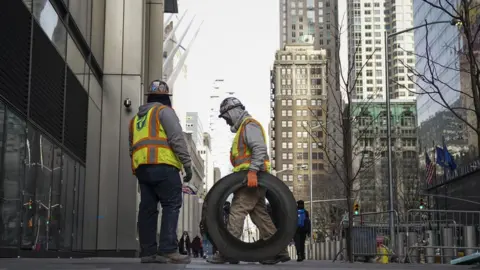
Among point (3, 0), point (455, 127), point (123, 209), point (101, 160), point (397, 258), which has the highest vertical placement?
point (455, 127)

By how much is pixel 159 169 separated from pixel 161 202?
15.6 inches

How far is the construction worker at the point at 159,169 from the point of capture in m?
8.84

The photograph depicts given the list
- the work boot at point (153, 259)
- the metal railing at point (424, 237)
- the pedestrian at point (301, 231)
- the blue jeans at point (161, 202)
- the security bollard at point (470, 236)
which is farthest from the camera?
the pedestrian at point (301, 231)

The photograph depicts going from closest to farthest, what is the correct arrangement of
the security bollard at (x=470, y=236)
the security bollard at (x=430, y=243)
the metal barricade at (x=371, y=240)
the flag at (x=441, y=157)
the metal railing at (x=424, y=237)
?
the security bollard at (x=470, y=236), the metal railing at (x=424, y=237), the security bollard at (x=430, y=243), the metal barricade at (x=371, y=240), the flag at (x=441, y=157)

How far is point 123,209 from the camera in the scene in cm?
2206

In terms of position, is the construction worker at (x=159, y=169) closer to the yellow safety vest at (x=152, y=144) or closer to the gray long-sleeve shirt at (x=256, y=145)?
the yellow safety vest at (x=152, y=144)

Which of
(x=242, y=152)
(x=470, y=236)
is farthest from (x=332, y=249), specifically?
(x=242, y=152)

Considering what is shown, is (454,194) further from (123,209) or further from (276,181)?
(276,181)

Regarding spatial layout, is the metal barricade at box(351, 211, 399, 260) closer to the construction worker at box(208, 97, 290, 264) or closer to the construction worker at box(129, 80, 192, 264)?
the construction worker at box(208, 97, 290, 264)

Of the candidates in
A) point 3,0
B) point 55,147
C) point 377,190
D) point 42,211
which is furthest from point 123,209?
point 377,190

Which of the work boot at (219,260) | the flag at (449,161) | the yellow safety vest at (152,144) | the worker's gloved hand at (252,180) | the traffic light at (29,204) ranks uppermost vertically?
the flag at (449,161)

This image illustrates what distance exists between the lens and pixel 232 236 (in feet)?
31.6

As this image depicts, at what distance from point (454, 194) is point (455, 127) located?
552 centimetres

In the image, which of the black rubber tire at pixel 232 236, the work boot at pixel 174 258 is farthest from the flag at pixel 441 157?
the work boot at pixel 174 258
